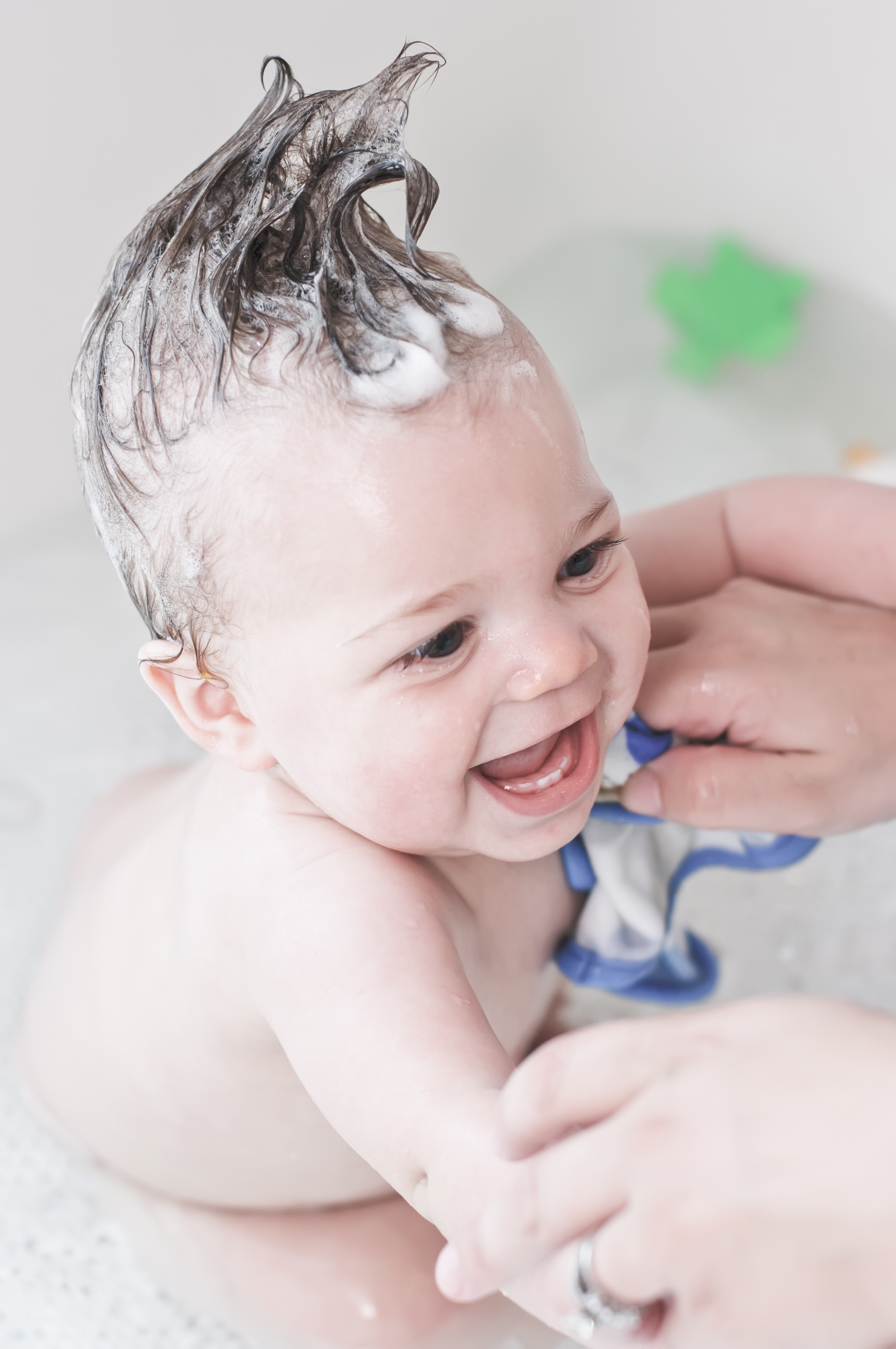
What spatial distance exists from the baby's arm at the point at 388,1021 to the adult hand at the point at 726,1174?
57 mm

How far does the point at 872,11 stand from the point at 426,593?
1229mm

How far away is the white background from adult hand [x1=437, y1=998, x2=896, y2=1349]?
4.02 ft

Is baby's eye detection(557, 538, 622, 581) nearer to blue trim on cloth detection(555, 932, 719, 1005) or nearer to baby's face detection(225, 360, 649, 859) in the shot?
baby's face detection(225, 360, 649, 859)

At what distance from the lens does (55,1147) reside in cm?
124

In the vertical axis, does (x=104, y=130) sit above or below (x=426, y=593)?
above

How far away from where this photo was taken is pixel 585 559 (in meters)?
0.73

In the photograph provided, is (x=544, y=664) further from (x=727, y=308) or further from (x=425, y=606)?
(x=727, y=308)

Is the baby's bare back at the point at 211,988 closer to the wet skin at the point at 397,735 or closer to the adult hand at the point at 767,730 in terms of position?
the wet skin at the point at 397,735

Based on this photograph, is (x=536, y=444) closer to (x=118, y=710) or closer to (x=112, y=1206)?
(x=112, y=1206)

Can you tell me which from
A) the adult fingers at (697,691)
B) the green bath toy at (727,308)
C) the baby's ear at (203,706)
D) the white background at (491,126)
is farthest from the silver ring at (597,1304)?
the green bath toy at (727,308)

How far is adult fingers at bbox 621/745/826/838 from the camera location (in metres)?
0.89

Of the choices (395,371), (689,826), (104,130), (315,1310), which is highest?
(104,130)

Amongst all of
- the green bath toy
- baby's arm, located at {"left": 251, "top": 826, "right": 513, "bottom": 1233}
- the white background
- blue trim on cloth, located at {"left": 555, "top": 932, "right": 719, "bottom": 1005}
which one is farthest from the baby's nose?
the green bath toy

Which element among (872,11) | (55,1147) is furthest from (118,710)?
(872,11)
